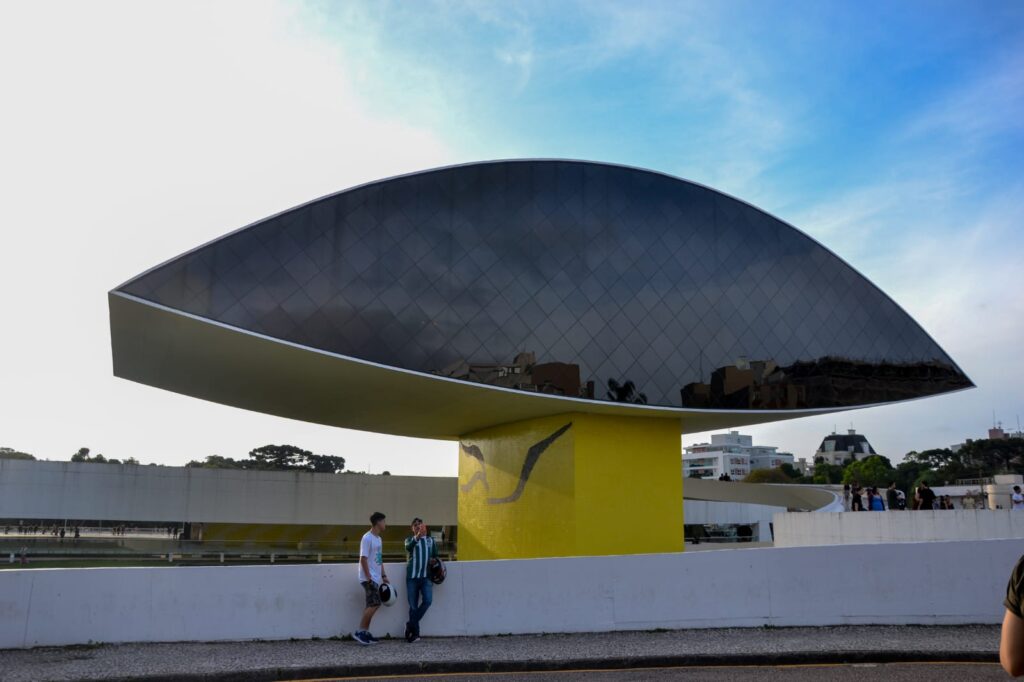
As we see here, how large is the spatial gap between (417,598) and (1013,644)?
805 centimetres

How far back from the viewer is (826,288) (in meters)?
21.9

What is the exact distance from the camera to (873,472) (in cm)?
8369

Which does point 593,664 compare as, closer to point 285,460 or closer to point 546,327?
point 546,327

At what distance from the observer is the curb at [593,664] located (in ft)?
26.1

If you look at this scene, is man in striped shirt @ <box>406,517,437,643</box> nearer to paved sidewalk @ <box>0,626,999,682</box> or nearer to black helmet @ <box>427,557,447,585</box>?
black helmet @ <box>427,557,447,585</box>

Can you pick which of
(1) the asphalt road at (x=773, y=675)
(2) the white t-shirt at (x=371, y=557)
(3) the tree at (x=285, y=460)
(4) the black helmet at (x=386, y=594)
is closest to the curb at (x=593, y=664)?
(1) the asphalt road at (x=773, y=675)

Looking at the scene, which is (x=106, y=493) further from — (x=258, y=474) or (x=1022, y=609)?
(x=1022, y=609)

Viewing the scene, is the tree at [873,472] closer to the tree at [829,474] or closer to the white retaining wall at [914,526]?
the tree at [829,474]

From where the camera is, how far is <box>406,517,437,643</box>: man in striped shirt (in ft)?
31.5

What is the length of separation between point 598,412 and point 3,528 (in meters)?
26.4

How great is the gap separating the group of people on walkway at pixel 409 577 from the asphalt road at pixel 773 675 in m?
1.51

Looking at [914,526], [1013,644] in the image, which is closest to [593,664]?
[1013,644]

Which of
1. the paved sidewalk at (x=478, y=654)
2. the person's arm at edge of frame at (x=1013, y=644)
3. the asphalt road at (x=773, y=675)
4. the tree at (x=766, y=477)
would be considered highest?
the tree at (x=766, y=477)

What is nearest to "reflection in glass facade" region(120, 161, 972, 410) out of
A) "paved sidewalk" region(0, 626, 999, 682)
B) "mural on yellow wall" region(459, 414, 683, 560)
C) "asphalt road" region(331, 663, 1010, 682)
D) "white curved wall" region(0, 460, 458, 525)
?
"mural on yellow wall" region(459, 414, 683, 560)
